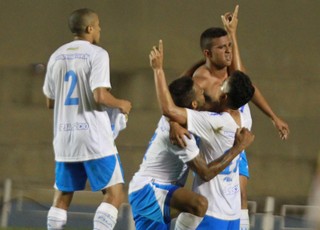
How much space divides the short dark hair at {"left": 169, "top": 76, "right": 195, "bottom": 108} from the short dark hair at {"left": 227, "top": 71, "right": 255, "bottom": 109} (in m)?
0.25

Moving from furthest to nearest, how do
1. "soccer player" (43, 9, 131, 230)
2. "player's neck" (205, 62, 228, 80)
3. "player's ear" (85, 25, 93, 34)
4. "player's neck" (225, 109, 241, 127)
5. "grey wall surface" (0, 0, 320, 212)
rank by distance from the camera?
"grey wall surface" (0, 0, 320, 212)
"player's neck" (205, 62, 228, 80)
"player's ear" (85, 25, 93, 34)
"soccer player" (43, 9, 131, 230)
"player's neck" (225, 109, 241, 127)

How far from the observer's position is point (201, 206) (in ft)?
18.1

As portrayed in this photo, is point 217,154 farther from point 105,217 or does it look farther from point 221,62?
point 221,62

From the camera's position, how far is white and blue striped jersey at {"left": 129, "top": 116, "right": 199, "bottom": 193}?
226 inches

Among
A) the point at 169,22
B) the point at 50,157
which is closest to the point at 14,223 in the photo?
the point at 50,157

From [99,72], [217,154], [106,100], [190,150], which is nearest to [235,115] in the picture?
[217,154]

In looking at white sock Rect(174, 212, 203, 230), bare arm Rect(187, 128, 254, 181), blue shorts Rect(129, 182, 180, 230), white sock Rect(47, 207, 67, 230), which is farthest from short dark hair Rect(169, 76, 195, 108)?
white sock Rect(47, 207, 67, 230)

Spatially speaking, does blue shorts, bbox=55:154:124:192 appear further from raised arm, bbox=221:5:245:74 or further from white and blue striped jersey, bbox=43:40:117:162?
raised arm, bbox=221:5:245:74

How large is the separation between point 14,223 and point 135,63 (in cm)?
381

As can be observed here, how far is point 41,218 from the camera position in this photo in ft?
34.7

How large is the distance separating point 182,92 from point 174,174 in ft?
1.57

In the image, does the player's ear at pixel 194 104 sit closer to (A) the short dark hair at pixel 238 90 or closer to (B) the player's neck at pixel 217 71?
(A) the short dark hair at pixel 238 90

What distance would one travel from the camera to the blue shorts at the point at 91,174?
21.0 feet

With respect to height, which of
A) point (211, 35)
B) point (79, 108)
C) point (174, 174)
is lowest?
point (174, 174)
